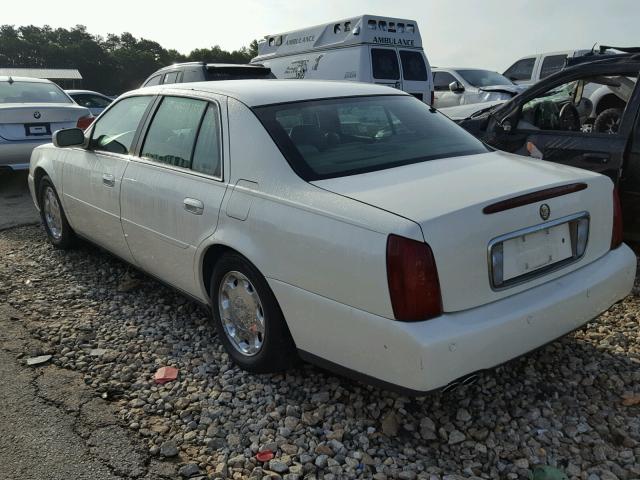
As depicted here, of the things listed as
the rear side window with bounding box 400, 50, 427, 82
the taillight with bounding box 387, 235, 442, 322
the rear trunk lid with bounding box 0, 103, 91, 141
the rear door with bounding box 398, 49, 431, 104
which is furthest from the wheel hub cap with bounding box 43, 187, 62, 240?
the rear side window with bounding box 400, 50, 427, 82

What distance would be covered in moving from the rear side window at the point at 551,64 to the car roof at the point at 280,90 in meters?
11.5

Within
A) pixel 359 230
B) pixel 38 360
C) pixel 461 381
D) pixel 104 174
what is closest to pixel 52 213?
pixel 104 174

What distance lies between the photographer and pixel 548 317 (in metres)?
2.63

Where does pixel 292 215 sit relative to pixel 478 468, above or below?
above

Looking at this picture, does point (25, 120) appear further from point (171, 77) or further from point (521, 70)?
point (521, 70)

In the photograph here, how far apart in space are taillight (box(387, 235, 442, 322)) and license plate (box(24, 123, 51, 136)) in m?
7.44

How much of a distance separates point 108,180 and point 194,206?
1246 mm

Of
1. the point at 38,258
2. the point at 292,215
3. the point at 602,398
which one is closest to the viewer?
the point at 292,215

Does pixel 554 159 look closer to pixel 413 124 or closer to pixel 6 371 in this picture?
pixel 413 124

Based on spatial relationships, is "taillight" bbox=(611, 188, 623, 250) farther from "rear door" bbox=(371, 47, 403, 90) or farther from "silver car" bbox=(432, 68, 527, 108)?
"silver car" bbox=(432, 68, 527, 108)

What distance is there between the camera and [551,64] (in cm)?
1414

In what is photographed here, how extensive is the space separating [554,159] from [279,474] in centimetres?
359

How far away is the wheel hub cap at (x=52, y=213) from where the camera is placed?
18.0 feet

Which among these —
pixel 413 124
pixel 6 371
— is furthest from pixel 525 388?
pixel 6 371
